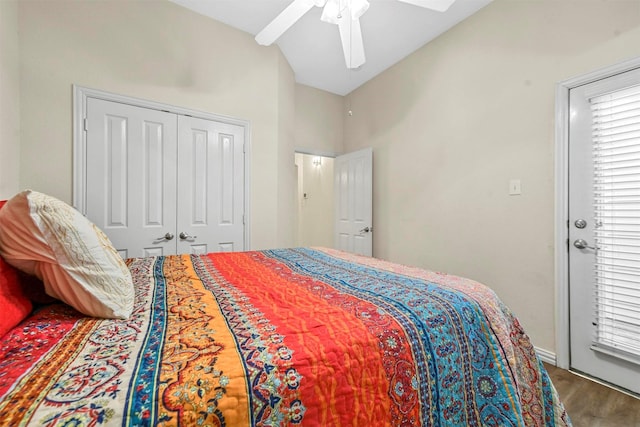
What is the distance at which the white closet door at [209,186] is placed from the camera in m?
2.63

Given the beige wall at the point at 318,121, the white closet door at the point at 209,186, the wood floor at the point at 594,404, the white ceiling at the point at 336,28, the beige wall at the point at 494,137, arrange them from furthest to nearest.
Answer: the beige wall at the point at 318,121 → the white closet door at the point at 209,186 → the white ceiling at the point at 336,28 → the beige wall at the point at 494,137 → the wood floor at the point at 594,404

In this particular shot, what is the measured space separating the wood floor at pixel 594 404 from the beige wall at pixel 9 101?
144 inches

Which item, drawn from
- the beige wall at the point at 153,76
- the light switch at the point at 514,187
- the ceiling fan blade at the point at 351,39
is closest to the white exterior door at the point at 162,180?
the beige wall at the point at 153,76

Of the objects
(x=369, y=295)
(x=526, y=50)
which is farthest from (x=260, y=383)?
(x=526, y=50)

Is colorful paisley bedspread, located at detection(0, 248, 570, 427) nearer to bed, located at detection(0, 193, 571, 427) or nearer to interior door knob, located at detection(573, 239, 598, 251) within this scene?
bed, located at detection(0, 193, 571, 427)

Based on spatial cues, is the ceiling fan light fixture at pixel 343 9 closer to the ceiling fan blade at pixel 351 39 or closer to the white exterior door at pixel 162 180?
the ceiling fan blade at pixel 351 39

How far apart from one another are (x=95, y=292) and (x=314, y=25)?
2905 millimetres

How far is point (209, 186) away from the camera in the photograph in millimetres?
2768

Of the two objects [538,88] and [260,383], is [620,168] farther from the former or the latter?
[260,383]

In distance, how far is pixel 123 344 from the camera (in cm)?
65

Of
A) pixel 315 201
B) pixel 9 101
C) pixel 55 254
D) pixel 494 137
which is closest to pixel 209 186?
pixel 9 101

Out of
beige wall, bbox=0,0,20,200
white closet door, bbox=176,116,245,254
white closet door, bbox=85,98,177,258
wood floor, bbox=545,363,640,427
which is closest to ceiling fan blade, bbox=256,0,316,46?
white closet door, bbox=176,116,245,254

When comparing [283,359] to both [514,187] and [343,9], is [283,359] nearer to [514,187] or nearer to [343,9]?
[343,9]

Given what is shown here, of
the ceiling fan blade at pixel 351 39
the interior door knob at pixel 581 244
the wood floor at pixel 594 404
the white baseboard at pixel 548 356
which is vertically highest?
the ceiling fan blade at pixel 351 39
